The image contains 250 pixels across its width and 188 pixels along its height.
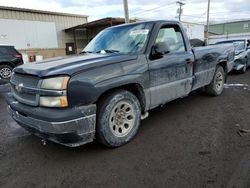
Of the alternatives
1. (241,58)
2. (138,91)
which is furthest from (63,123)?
(241,58)

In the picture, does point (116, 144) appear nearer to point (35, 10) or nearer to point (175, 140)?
point (175, 140)

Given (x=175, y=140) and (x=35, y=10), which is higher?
(x=35, y=10)

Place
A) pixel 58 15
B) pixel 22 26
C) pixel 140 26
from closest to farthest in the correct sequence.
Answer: pixel 140 26
pixel 22 26
pixel 58 15

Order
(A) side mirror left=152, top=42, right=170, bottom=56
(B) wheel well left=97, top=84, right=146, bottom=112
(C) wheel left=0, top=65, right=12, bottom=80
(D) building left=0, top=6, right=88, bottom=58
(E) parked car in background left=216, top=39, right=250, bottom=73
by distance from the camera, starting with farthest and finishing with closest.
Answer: (D) building left=0, top=6, right=88, bottom=58
(C) wheel left=0, top=65, right=12, bottom=80
(E) parked car in background left=216, top=39, right=250, bottom=73
(A) side mirror left=152, top=42, right=170, bottom=56
(B) wheel well left=97, top=84, right=146, bottom=112

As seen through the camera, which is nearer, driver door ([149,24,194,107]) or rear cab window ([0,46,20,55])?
driver door ([149,24,194,107])

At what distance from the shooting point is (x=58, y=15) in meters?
25.0

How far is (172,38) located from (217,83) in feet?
7.69

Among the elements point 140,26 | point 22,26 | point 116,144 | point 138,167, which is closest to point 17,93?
point 116,144

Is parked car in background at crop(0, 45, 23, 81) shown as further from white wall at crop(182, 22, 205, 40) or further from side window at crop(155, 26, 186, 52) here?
white wall at crop(182, 22, 205, 40)

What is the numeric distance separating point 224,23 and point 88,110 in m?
54.7

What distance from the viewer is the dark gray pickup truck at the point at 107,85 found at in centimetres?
287

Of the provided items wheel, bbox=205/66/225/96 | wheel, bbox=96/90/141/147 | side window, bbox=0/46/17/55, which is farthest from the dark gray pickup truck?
side window, bbox=0/46/17/55

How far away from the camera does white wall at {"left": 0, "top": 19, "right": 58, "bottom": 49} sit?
68.2 feet

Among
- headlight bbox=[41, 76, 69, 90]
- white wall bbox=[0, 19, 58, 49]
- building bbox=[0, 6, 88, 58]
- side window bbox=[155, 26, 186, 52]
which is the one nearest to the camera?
headlight bbox=[41, 76, 69, 90]
